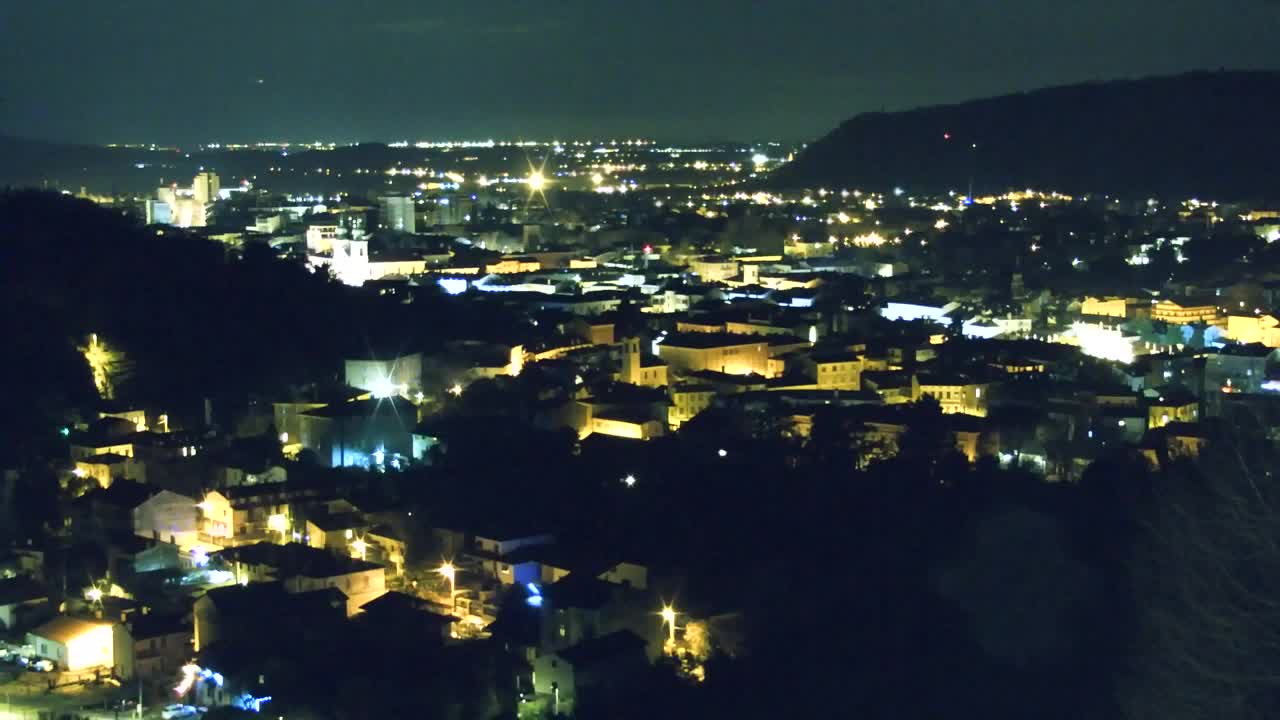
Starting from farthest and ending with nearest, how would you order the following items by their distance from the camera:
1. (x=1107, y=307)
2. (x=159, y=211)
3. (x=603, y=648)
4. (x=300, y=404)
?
(x=159, y=211) → (x=1107, y=307) → (x=300, y=404) → (x=603, y=648)

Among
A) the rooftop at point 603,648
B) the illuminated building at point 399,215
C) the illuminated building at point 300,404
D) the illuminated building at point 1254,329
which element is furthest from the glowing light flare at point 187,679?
the illuminated building at point 399,215

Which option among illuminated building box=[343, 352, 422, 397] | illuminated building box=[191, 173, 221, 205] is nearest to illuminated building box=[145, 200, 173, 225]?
illuminated building box=[191, 173, 221, 205]

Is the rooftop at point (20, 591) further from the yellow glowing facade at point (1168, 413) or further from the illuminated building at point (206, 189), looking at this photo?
the illuminated building at point (206, 189)

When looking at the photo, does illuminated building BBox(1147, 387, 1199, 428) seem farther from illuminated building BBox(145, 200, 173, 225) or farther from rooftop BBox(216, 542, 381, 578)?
illuminated building BBox(145, 200, 173, 225)

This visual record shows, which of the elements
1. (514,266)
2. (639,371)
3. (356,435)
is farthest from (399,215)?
(356,435)

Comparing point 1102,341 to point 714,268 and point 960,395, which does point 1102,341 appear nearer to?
point 960,395
